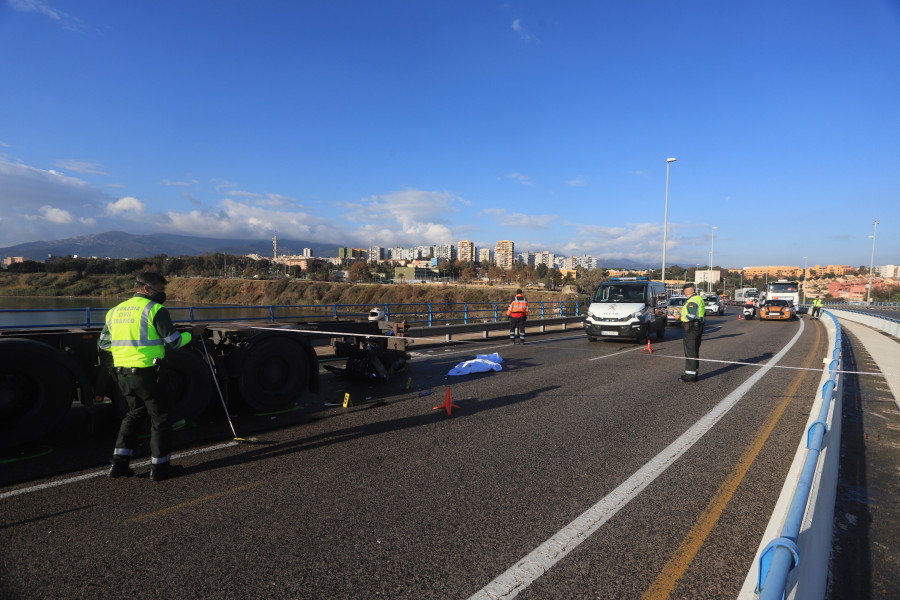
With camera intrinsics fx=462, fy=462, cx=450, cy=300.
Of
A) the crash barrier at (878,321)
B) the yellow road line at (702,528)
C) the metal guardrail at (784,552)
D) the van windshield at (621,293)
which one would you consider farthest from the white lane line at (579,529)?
the crash barrier at (878,321)

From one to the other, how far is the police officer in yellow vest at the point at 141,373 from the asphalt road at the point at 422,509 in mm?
224

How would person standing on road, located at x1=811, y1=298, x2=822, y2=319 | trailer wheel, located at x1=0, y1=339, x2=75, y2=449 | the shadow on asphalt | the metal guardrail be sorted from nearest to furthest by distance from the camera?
the metal guardrail < trailer wheel, located at x1=0, y1=339, x2=75, y2=449 < the shadow on asphalt < person standing on road, located at x1=811, y1=298, x2=822, y2=319

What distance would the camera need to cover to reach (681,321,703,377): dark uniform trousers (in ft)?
29.6

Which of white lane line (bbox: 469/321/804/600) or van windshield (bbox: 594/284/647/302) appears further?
van windshield (bbox: 594/284/647/302)

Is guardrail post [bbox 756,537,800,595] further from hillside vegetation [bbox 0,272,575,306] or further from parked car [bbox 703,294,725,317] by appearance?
parked car [bbox 703,294,725,317]

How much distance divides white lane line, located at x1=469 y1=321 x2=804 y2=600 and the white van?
30.3 ft

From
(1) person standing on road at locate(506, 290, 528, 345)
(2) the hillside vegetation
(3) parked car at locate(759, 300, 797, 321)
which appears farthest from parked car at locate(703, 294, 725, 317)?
(1) person standing on road at locate(506, 290, 528, 345)

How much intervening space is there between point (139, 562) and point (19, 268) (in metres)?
37.4

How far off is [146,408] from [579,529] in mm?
3993

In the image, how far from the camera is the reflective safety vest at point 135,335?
13.9ft

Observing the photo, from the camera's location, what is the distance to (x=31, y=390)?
471 centimetres

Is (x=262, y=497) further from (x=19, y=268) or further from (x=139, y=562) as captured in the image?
(x=19, y=268)

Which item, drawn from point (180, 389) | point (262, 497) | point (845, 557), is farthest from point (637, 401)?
point (180, 389)

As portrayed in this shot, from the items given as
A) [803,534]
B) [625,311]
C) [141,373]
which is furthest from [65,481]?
[625,311]
